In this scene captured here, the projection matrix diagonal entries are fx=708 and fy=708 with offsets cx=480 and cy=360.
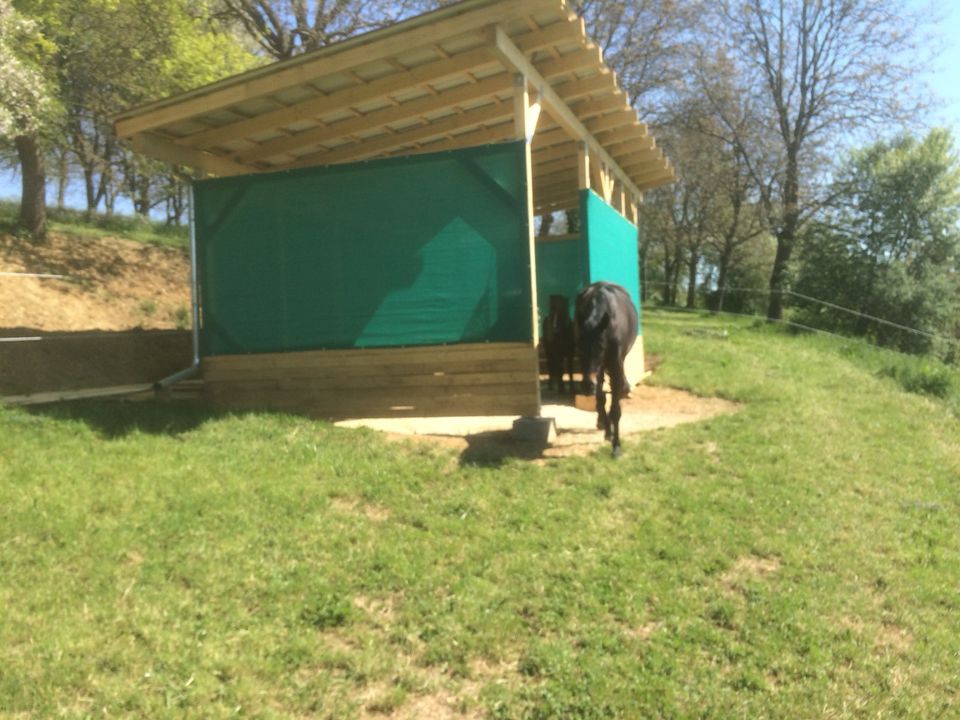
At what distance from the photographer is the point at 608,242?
9133 mm

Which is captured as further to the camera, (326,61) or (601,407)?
(326,61)

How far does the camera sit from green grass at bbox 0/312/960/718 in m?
3.12

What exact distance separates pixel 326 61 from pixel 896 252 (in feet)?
73.4

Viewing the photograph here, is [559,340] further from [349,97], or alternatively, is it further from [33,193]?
[33,193]

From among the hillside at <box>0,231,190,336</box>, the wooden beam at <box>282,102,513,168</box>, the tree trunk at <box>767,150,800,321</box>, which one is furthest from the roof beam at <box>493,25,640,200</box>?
the tree trunk at <box>767,150,800,321</box>

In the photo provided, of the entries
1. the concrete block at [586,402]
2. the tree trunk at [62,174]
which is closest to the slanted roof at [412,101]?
the concrete block at [586,402]

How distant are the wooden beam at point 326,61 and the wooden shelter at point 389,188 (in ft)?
0.05

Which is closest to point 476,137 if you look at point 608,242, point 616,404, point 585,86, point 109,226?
point 585,86

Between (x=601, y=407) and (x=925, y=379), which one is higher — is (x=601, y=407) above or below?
Answer: above

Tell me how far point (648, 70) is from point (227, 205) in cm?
1664

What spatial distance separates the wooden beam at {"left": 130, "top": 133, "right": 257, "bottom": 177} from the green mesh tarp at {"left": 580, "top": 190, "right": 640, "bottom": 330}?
4553 mm

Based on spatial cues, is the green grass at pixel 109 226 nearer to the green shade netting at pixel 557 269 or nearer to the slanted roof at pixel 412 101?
the slanted roof at pixel 412 101

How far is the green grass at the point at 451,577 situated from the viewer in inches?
123

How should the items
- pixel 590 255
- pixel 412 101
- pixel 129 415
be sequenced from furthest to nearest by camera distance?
pixel 412 101 → pixel 590 255 → pixel 129 415
